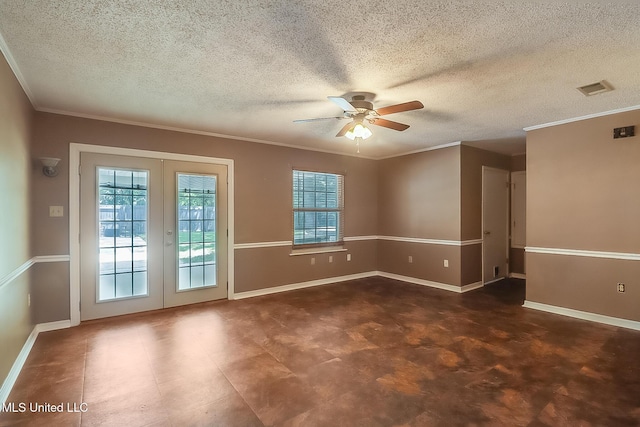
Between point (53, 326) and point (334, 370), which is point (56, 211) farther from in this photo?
point (334, 370)

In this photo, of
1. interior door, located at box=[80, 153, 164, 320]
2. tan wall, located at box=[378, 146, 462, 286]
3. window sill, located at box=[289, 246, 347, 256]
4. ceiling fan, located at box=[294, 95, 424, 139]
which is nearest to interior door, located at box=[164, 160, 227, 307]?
interior door, located at box=[80, 153, 164, 320]

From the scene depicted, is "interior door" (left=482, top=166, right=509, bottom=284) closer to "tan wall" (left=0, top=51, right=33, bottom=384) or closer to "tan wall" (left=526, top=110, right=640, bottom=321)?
"tan wall" (left=526, top=110, right=640, bottom=321)

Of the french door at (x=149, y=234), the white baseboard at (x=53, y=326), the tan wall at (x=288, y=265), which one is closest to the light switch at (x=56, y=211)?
the french door at (x=149, y=234)

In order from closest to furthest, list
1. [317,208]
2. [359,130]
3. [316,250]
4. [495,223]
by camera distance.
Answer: [359,130]
[316,250]
[317,208]
[495,223]

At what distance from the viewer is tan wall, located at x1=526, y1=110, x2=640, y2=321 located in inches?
140

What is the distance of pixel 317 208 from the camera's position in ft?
19.0

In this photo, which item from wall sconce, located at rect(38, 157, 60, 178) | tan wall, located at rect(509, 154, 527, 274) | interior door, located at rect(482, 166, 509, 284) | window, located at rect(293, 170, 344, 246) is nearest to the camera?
wall sconce, located at rect(38, 157, 60, 178)

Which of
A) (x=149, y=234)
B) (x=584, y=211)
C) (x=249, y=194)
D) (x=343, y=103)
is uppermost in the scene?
(x=343, y=103)

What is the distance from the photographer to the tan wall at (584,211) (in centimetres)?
355

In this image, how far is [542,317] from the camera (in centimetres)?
390

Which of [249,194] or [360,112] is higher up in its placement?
[360,112]

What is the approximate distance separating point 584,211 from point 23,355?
608cm

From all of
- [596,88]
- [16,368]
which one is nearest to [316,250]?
[16,368]

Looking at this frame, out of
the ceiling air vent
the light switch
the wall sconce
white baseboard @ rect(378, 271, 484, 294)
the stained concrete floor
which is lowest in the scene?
the stained concrete floor
